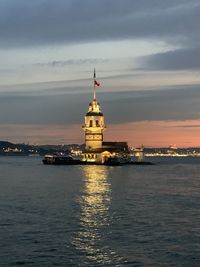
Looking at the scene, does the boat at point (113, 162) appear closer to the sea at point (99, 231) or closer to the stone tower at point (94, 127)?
the stone tower at point (94, 127)

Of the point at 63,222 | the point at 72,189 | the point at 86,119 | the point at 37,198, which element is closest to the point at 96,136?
the point at 86,119

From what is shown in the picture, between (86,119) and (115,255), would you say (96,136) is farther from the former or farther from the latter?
(115,255)

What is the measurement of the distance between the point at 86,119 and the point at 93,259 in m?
162

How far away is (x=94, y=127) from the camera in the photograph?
18950 centimetres

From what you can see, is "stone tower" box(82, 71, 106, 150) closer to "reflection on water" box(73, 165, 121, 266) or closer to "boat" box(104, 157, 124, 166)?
"boat" box(104, 157, 124, 166)

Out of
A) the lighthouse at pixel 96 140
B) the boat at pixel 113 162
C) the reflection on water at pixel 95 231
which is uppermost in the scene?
the lighthouse at pixel 96 140

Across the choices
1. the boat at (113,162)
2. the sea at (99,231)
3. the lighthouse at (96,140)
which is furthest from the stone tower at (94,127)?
the sea at (99,231)

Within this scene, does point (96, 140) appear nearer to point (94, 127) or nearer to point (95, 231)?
point (94, 127)

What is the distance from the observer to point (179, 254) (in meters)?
31.2

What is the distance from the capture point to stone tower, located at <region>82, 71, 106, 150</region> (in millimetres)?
188125

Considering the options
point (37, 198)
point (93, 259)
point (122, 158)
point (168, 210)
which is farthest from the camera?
point (122, 158)

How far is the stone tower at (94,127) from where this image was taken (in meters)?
188

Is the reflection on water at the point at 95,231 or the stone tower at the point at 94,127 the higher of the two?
the stone tower at the point at 94,127

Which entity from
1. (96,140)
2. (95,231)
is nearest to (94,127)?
(96,140)
